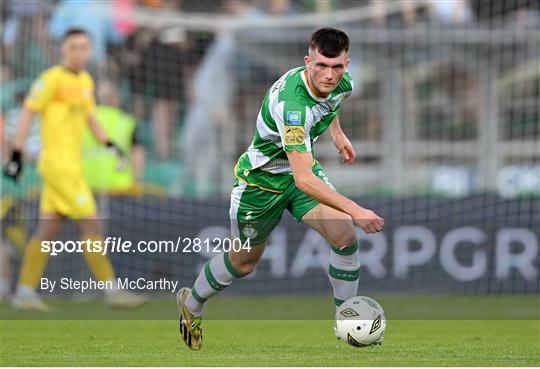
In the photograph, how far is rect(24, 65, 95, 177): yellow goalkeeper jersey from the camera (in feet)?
40.9

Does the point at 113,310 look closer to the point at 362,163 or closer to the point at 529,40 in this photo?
the point at 362,163

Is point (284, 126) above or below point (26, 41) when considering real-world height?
below

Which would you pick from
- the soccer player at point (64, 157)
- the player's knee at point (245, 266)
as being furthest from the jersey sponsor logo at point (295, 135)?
the soccer player at point (64, 157)

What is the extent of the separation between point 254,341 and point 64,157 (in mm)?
3948

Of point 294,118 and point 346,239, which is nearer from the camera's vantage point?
point 294,118

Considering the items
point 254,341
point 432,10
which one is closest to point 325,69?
point 254,341

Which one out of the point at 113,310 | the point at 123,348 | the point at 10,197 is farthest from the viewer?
the point at 10,197

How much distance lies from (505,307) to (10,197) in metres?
5.29

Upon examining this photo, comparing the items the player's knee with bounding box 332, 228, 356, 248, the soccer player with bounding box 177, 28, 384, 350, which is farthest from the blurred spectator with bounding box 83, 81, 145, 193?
the player's knee with bounding box 332, 228, 356, 248

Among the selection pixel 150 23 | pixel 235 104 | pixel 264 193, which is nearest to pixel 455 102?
pixel 235 104

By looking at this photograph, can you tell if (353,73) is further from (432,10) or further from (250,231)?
(250,231)

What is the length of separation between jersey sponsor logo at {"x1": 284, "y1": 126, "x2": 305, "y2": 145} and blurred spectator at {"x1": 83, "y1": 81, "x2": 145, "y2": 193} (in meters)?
7.80

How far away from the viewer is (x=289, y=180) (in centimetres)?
863

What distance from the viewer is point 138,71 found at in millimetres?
16531
